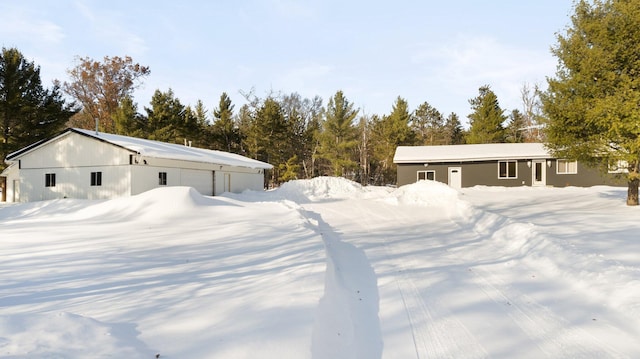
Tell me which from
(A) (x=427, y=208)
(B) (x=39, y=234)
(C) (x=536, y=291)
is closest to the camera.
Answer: (C) (x=536, y=291)

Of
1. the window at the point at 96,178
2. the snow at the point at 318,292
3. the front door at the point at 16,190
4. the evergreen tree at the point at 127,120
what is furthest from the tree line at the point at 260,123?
the snow at the point at 318,292

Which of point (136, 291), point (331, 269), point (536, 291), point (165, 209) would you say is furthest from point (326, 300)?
point (165, 209)

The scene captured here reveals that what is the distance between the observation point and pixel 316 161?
4681 centimetres

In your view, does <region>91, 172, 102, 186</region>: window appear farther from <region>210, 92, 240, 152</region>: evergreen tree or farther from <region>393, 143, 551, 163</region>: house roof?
<region>210, 92, 240, 152</region>: evergreen tree

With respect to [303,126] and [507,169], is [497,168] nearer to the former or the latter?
[507,169]

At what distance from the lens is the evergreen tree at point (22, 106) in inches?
976

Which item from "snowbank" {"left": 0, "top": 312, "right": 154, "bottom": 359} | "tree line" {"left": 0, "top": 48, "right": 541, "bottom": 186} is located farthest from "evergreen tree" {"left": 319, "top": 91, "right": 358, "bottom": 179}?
"snowbank" {"left": 0, "top": 312, "right": 154, "bottom": 359}

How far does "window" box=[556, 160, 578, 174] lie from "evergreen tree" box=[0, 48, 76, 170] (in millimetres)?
37316

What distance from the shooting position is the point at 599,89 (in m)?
12.8

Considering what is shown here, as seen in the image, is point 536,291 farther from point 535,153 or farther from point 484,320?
point 535,153

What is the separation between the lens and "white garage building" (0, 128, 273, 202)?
60.6 ft

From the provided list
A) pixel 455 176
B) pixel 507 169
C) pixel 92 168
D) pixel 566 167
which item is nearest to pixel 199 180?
pixel 92 168

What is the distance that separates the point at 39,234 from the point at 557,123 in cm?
1677

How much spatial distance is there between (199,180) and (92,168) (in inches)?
226
